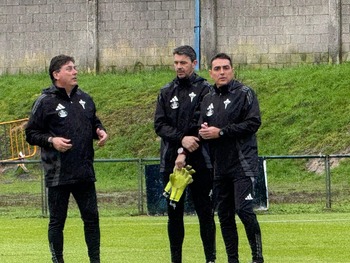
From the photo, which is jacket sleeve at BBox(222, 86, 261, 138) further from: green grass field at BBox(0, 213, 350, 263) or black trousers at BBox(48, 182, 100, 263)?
green grass field at BBox(0, 213, 350, 263)

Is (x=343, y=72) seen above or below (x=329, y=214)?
above

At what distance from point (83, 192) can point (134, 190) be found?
12.9m

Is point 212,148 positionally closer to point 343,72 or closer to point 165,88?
point 165,88

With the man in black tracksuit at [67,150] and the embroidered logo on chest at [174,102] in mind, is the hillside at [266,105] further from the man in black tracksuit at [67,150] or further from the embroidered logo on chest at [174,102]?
the man in black tracksuit at [67,150]

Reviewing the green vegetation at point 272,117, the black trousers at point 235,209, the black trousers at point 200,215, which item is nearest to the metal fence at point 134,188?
the green vegetation at point 272,117

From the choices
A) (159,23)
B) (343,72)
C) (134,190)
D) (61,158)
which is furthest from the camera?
(159,23)

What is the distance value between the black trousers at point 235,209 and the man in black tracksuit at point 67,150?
1219 millimetres

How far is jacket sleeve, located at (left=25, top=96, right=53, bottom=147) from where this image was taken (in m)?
12.3

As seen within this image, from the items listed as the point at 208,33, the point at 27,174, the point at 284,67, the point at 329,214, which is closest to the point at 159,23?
the point at 208,33

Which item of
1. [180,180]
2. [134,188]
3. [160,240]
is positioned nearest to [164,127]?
[180,180]

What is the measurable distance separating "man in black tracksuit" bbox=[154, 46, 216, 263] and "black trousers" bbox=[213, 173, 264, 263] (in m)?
0.23

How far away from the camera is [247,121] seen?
12.4 meters

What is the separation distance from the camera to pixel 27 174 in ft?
85.1

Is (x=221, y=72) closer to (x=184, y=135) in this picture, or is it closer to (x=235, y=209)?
(x=184, y=135)
